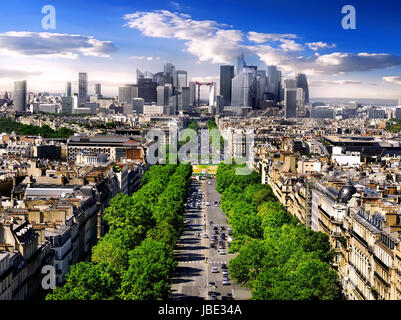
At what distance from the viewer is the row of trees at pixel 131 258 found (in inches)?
1016

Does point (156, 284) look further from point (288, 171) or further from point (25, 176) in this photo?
point (288, 171)

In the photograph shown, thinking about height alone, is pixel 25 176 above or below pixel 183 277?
above

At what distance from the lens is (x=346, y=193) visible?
39.8 m

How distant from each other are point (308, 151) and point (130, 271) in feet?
241

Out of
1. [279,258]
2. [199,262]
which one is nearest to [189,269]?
[199,262]

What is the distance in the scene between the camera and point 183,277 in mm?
37500

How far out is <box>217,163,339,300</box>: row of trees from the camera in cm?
2728

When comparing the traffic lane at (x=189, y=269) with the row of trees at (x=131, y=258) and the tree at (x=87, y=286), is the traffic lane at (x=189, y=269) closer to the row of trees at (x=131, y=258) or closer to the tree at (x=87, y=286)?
the row of trees at (x=131, y=258)

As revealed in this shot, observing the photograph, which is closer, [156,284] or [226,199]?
[156,284]

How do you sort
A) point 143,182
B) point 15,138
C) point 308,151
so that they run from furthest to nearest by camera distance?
point 15,138 < point 308,151 < point 143,182

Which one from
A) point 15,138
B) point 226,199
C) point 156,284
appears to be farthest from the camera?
point 15,138

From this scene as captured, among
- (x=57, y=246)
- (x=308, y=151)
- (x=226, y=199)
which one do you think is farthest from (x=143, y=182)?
(x=57, y=246)

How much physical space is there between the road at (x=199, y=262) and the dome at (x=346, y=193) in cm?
787

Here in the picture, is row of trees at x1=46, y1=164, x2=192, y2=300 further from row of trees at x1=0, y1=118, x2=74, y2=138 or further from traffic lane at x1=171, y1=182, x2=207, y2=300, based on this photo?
row of trees at x1=0, y1=118, x2=74, y2=138
